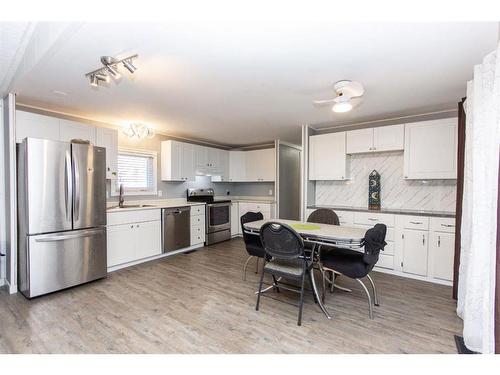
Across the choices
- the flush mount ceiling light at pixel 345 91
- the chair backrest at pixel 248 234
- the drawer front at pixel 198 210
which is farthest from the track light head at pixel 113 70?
the drawer front at pixel 198 210

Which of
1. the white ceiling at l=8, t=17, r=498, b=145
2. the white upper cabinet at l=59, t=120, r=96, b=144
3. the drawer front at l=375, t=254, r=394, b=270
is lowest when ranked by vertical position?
the drawer front at l=375, t=254, r=394, b=270

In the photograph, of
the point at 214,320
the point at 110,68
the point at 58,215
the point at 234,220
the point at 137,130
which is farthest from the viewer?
the point at 234,220

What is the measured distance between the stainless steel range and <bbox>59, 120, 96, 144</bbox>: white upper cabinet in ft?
7.44

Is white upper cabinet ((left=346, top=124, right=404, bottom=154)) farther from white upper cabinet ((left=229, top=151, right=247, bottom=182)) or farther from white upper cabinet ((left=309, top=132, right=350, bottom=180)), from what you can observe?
white upper cabinet ((left=229, top=151, right=247, bottom=182))

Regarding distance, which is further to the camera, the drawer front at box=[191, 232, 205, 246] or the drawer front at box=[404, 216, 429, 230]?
the drawer front at box=[191, 232, 205, 246]

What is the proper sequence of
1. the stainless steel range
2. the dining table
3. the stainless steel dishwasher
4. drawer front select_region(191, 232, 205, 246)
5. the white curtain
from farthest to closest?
the stainless steel range
drawer front select_region(191, 232, 205, 246)
the stainless steel dishwasher
the dining table
the white curtain

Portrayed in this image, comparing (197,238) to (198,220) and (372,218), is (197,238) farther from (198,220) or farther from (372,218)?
(372,218)

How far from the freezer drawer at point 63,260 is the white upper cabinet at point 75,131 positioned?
4.38ft

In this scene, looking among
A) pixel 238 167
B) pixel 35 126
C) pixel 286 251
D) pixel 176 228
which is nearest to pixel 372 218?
pixel 286 251

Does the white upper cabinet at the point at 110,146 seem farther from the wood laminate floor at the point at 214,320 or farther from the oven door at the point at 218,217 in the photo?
the oven door at the point at 218,217

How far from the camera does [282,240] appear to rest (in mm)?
2264

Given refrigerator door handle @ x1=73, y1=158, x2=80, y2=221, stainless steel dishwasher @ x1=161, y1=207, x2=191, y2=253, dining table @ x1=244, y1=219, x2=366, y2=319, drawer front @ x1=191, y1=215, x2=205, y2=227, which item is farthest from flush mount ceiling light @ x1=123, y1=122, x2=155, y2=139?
dining table @ x1=244, y1=219, x2=366, y2=319

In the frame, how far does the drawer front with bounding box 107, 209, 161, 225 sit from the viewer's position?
11.5 feet

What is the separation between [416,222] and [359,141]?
145cm
